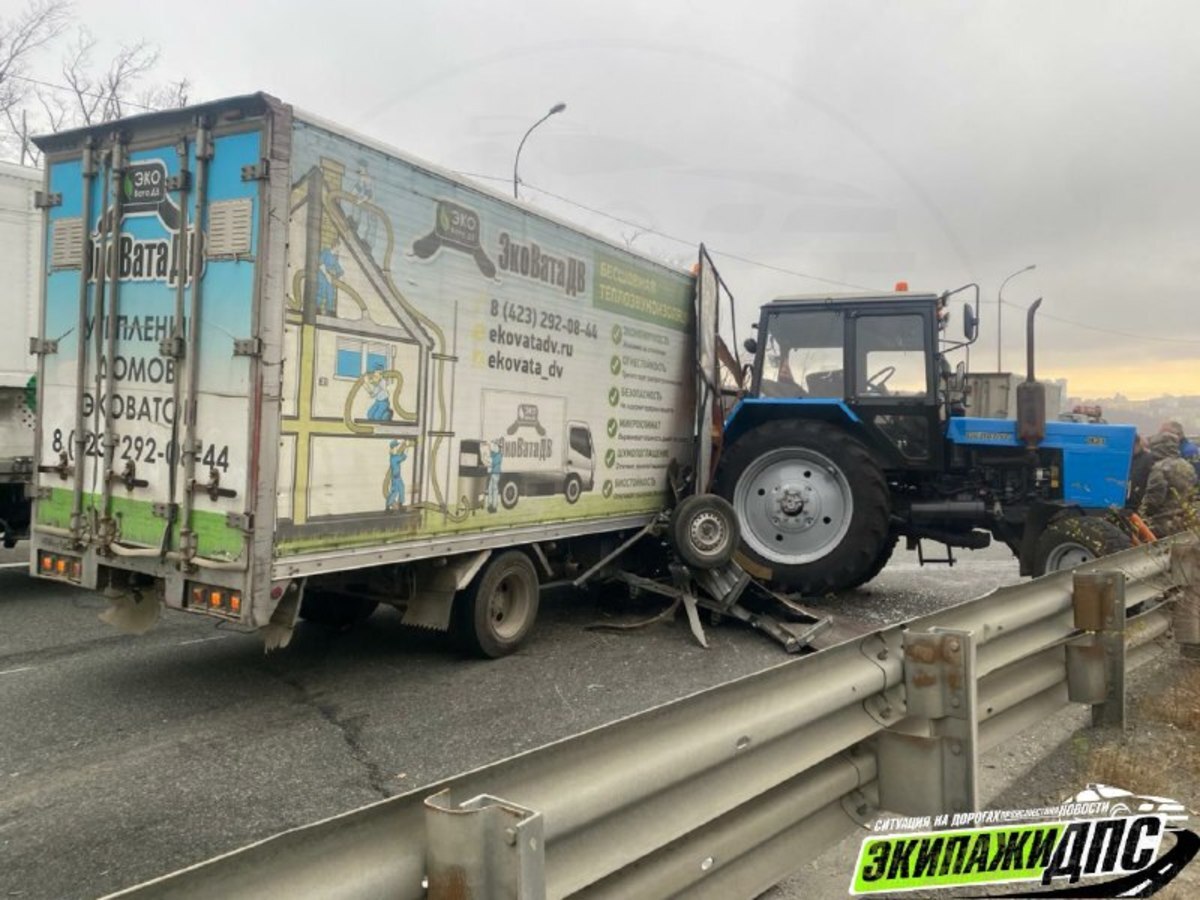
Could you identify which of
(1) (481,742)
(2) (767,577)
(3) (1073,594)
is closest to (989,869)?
(3) (1073,594)

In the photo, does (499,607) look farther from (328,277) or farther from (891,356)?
(891,356)

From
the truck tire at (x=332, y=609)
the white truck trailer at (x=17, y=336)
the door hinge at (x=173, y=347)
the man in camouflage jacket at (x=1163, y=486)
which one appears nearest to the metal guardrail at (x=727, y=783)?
the door hinge at (x=173, y=347)

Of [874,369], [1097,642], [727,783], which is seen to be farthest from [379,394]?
[874,369]

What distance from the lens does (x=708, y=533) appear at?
24.4ft

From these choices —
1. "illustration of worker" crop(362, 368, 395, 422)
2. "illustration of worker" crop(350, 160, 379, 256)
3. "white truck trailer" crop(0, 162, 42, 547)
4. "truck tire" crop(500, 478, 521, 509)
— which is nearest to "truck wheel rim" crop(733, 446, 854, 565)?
"truck tire" crop(500, 478, 521, 509)

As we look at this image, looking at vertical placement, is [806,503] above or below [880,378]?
below

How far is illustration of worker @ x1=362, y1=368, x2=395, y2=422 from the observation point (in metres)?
5.20

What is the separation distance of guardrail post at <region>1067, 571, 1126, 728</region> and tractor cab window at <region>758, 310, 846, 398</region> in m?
4.28

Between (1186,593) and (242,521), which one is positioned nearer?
(242,521)

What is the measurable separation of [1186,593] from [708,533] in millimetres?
3346

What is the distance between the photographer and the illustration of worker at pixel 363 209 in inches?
200

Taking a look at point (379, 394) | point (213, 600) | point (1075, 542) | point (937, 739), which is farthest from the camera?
point (1075, 542)

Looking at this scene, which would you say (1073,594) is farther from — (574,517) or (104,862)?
(104,862)

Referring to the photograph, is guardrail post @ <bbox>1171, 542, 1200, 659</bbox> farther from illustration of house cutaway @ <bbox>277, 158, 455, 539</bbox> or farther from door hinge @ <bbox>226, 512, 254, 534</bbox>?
door hinge @ <bbox>226, 512, 254, 534</bbox>
